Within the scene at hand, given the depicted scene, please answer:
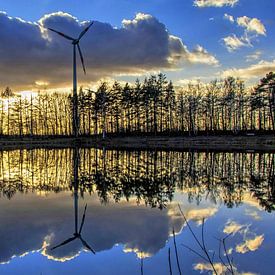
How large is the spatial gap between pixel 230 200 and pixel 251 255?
7.68 m

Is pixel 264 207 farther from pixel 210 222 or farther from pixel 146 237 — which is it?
pixel 146 237

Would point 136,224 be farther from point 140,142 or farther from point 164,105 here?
point 164,105

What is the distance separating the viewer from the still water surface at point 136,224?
934 centimetres

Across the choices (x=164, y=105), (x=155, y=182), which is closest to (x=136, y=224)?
(x=155, y=182)

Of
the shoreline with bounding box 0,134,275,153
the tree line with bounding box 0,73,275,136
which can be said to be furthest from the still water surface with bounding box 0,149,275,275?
the tree line with bounding box 0,73,275,136

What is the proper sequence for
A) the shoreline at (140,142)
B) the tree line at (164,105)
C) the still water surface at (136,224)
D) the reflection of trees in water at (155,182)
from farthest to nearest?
the tree line at (164,105)
the shoreline at (140,142)
the reflection of trees in water at (155,182)
the still water surface at (136,224)

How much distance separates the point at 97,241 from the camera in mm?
11133

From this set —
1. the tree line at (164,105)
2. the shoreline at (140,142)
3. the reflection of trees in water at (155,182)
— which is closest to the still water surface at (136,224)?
the reflection of trees in water at (155,182)

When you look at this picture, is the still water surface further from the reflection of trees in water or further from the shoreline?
the shoreline

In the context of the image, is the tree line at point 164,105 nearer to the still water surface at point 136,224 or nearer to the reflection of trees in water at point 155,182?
the reflection of trees in water at point 155,182

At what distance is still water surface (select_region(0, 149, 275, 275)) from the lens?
368 inches

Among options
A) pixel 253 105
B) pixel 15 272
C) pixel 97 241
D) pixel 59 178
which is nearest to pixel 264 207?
pixel 97 241

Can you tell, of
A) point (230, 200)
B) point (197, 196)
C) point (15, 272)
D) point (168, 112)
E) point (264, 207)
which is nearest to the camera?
point (15, 272)

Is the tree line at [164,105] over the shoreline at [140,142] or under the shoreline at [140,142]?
over
